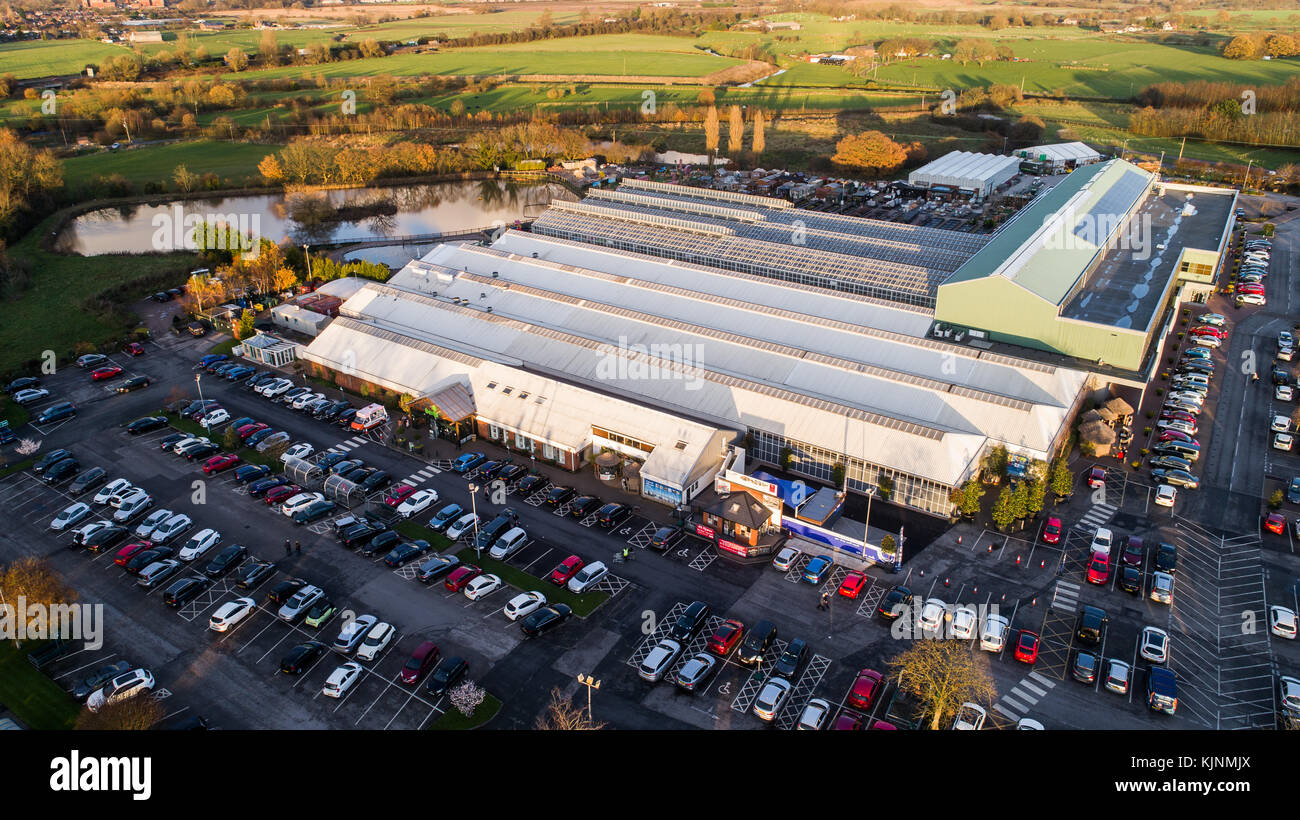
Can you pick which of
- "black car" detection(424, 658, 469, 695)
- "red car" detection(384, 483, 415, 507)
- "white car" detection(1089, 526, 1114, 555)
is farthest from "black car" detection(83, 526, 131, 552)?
"white car" detection(1089, 526, 1114, 555)

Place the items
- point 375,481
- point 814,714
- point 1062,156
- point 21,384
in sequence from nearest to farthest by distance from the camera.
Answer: point 814,714, point 375,481, point 21,384, point 1062,156

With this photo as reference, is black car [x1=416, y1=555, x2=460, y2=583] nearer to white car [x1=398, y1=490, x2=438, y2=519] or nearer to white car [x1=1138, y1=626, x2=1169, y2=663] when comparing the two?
white car [x1=398, y1=490, x2=438, y2=519]

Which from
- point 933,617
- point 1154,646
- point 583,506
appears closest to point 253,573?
point 583,506

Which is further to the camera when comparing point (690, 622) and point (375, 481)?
point (375, 481)

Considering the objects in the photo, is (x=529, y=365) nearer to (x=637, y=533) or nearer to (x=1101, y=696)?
(x=637, y=533)

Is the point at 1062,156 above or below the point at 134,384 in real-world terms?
above

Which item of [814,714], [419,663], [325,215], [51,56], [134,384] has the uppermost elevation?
[51,56]

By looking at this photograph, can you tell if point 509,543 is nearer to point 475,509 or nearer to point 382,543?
point 475,509
